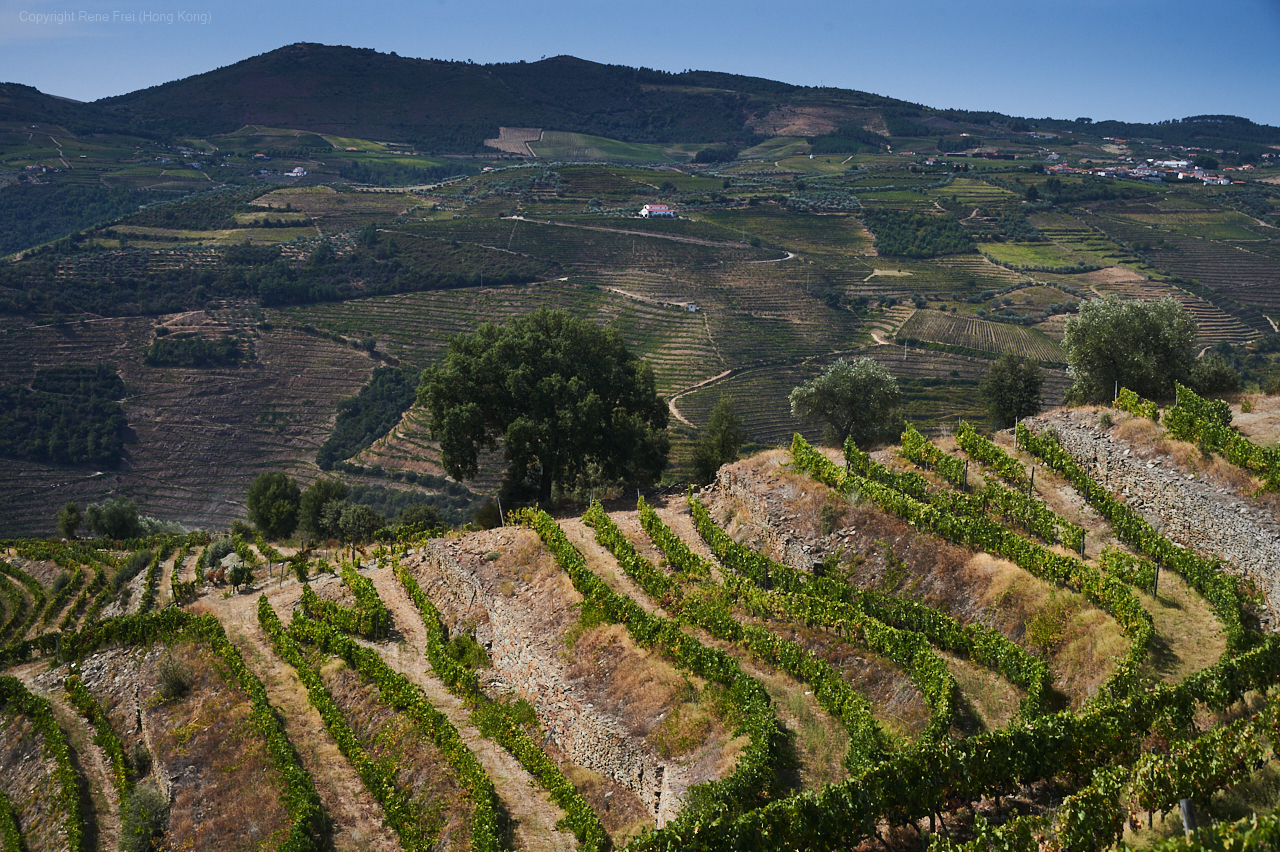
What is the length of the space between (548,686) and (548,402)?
19.4 metres

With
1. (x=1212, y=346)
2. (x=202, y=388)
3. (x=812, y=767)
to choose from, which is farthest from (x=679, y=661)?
(x=202, y=388)

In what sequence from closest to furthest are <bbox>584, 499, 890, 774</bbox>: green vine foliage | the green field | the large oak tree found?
<bbox>584, 499, 890, 774</bbox>: green vine foliage < the large oak tree < the green field

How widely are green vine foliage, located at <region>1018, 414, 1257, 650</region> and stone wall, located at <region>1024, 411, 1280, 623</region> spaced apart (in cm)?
57

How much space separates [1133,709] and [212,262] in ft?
583

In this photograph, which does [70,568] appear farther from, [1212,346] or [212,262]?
[212,262]

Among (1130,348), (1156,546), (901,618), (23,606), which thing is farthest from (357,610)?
(1130,348)

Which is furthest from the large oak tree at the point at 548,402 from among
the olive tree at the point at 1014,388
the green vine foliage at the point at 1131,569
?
the green vine foliage at the point at 1131,569

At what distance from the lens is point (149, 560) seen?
4912cm

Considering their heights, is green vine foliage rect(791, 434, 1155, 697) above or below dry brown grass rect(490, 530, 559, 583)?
above

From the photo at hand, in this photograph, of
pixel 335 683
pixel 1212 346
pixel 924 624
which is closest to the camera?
pixel 924 624

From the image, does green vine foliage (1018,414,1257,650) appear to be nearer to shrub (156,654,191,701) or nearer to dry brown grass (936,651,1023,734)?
dry brown grass (936,651,1023,734)

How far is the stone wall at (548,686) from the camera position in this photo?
21.8m

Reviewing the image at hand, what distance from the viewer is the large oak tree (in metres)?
42.7

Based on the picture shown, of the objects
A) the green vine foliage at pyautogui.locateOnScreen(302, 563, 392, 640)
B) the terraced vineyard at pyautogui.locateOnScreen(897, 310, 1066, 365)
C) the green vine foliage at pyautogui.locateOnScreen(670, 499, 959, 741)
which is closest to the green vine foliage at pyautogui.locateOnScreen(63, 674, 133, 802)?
the green vine foliage at pyautogui.locateOnScreen(302, 563, 392, 640)
